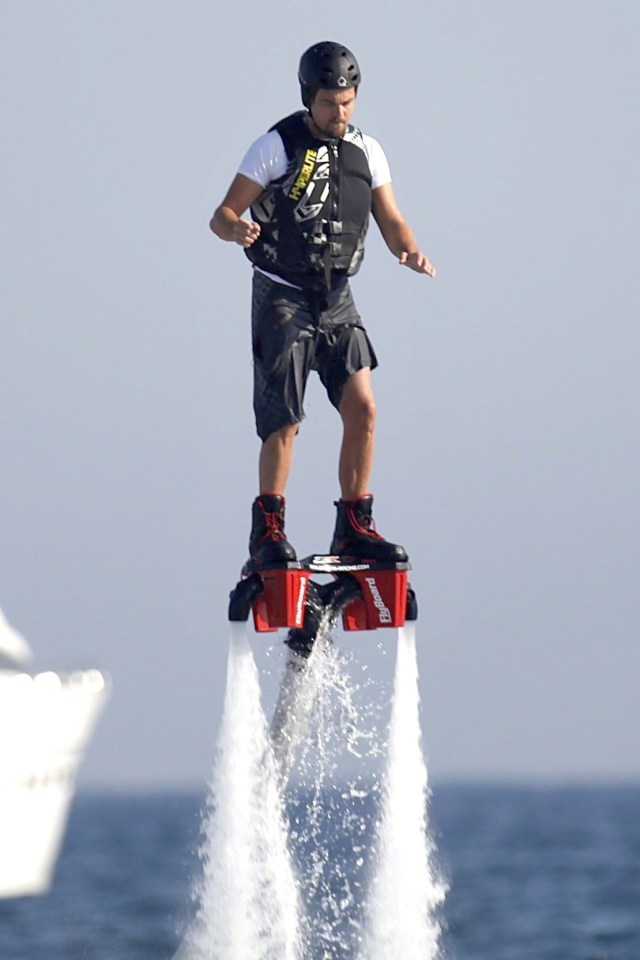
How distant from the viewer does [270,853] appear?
62.9 feet

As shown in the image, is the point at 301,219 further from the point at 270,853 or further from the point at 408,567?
the point at 270,853

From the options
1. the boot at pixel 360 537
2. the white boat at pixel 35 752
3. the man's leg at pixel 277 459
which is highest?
the man's leg at pixel 277 459

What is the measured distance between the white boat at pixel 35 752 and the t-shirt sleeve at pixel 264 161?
4.04 m

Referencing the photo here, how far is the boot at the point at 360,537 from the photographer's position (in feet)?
62.1

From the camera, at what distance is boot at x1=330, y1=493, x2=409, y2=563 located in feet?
62.1

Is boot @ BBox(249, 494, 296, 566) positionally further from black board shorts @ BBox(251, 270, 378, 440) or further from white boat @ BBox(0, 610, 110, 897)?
white boat @ BBox(0, 610, 110, 897)

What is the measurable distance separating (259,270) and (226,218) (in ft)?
2.59

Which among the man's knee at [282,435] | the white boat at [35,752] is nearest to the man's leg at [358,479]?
the man's knee at [282,435]

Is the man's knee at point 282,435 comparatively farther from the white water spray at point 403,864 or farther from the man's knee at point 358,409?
the white water spray at point 403,864

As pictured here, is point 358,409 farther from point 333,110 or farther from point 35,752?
point 35,752

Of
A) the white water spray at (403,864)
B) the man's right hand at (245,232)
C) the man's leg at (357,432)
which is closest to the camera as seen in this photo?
the man's right hand at (245,232)

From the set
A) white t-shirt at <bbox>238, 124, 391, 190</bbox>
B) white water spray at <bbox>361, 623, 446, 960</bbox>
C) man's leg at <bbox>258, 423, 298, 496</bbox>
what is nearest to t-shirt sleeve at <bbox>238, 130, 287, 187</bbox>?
white t-shirt at <bbox>238, 124, 391, 190</bbox>

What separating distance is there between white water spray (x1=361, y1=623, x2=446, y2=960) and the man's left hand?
3.30 meters

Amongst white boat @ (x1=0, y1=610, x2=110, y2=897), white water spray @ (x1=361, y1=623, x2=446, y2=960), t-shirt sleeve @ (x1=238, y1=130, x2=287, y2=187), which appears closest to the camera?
white boat @ (x1=0, y1=610, x2=110, y2=897)
